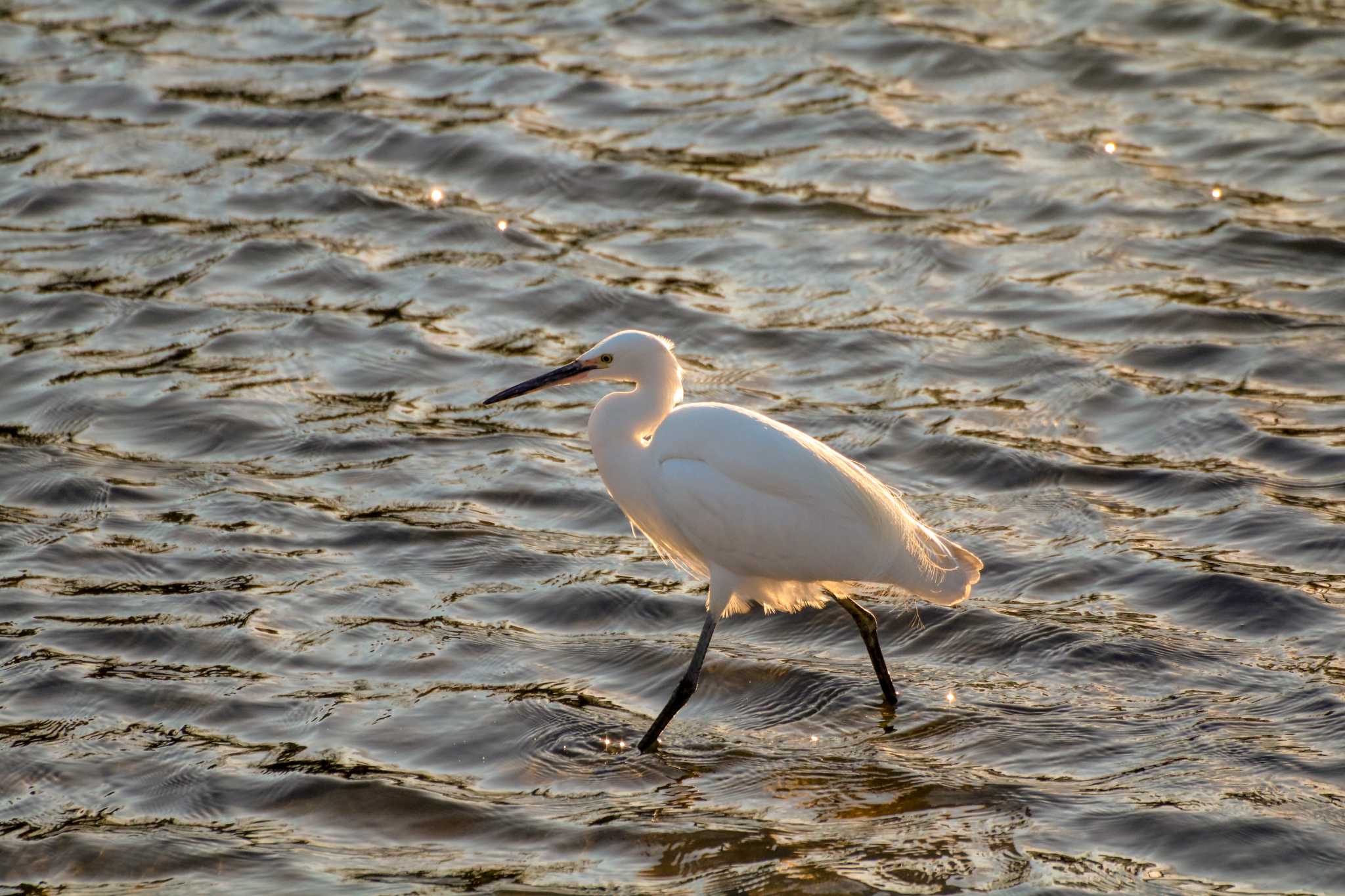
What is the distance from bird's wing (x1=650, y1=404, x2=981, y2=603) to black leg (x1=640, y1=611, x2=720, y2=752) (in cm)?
33

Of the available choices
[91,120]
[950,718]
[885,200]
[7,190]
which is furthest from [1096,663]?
[91,120]

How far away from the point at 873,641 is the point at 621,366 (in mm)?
1397

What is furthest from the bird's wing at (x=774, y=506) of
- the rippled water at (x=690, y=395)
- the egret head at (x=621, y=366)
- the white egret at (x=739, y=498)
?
the rippled water at (x=690, y=395)

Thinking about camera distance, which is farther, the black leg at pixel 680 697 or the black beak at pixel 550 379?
the black beak at pixel 550 379

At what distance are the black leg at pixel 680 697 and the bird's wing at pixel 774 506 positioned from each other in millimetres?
333

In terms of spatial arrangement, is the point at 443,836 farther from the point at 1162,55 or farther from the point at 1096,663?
the point at 1162,55

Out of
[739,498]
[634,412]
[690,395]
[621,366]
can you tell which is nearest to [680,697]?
[739,498]

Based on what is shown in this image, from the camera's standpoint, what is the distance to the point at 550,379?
6.21 meters

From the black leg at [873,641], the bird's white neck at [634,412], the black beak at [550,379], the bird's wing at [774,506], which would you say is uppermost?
the black beak at [550,379]

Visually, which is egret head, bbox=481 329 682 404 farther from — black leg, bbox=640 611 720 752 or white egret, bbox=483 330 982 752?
black leg, bbox=640 611 720 752

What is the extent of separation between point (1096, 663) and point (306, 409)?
13.7 ft

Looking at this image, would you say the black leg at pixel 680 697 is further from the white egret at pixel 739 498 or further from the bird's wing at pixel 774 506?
Result: the bird's wing at pixel 774 506

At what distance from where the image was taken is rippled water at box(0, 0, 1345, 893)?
5547 mm

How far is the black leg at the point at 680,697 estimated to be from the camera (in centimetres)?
604
